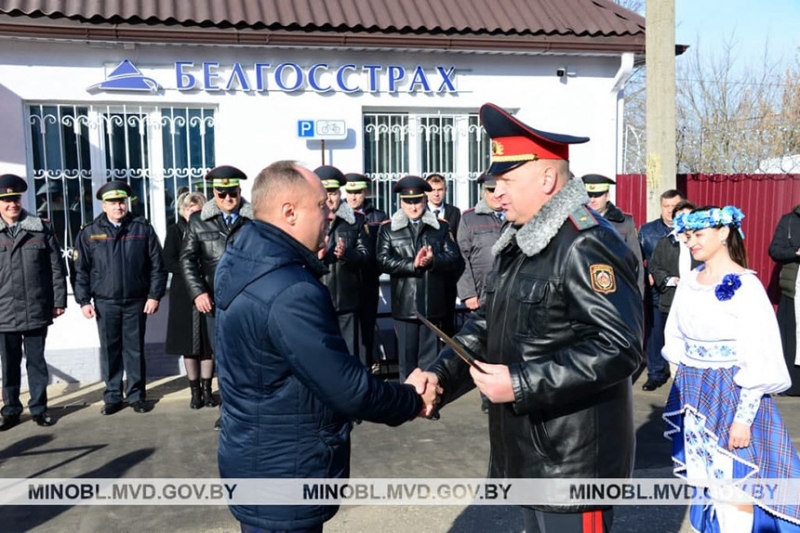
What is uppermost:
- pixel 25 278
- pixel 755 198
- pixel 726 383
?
pixel 755 198

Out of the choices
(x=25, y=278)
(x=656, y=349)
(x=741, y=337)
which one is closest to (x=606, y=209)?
(x=656, y=349)

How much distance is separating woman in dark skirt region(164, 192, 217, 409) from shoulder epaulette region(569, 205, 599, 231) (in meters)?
4.76

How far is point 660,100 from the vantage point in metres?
7.36

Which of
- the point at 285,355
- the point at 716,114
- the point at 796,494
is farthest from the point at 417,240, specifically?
the point at 716,114

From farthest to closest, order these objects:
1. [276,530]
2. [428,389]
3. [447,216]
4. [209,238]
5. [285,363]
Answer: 1. [447,216]
2. [209,238]
3. [428,389]
4. [276,530]
5. [285,363]

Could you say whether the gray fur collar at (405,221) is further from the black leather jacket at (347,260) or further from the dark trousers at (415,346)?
the dark trousers at (415,346)

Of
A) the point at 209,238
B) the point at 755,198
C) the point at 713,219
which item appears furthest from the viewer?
the point at 755,198

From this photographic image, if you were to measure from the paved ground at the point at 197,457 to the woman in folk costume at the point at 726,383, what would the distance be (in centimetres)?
63

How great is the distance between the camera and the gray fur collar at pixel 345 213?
6.36 metres

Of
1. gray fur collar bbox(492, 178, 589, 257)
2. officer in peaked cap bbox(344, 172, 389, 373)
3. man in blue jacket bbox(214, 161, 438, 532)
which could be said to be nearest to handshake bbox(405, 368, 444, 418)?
man in blue jacket bbox(214, 161, 438, 532)

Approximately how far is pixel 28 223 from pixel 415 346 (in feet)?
11.8

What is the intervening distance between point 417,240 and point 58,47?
13.9ft

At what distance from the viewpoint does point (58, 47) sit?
7.22 m

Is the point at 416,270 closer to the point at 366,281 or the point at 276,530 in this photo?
the point at 366,281
